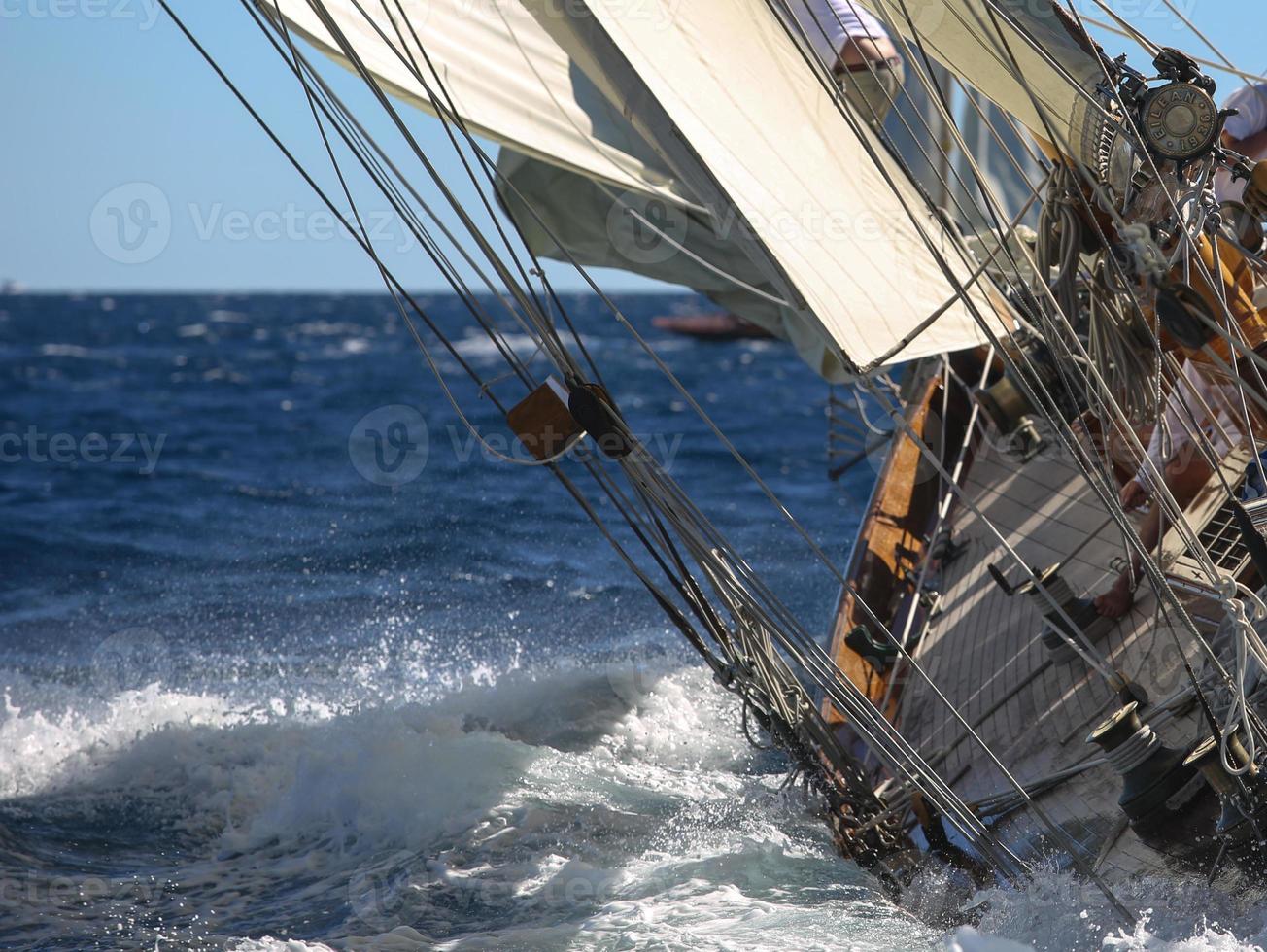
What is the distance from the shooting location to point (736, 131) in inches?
180

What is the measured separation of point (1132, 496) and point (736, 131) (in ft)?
6.66

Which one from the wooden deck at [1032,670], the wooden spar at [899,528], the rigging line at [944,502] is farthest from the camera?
the wooden spar at [899,528]

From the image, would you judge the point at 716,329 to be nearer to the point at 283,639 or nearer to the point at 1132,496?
the point at 283,639

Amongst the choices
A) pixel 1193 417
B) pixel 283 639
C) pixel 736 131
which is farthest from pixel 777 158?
pixel 283 639

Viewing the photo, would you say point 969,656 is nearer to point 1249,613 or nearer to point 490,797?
point 1249,613

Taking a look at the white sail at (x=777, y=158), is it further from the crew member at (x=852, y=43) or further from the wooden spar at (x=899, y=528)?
the wooden spar at (x=899, y=528)

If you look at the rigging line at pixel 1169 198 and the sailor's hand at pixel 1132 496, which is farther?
the sailor's hand at pixel 1132 496

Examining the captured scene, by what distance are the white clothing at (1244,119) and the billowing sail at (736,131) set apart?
872mm

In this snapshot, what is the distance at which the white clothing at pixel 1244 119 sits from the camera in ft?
13.8

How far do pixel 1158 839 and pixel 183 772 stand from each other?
4025 mm

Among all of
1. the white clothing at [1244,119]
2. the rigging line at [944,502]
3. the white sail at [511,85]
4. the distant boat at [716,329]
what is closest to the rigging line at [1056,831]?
the white clothing at [1244,119]

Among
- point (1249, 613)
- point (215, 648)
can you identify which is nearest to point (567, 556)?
point (215, 648)

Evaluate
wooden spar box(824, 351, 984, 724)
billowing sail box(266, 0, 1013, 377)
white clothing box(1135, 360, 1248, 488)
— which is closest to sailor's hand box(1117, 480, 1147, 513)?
white clothing box(1135, 360, 1248, 488)

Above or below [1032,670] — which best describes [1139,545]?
above
